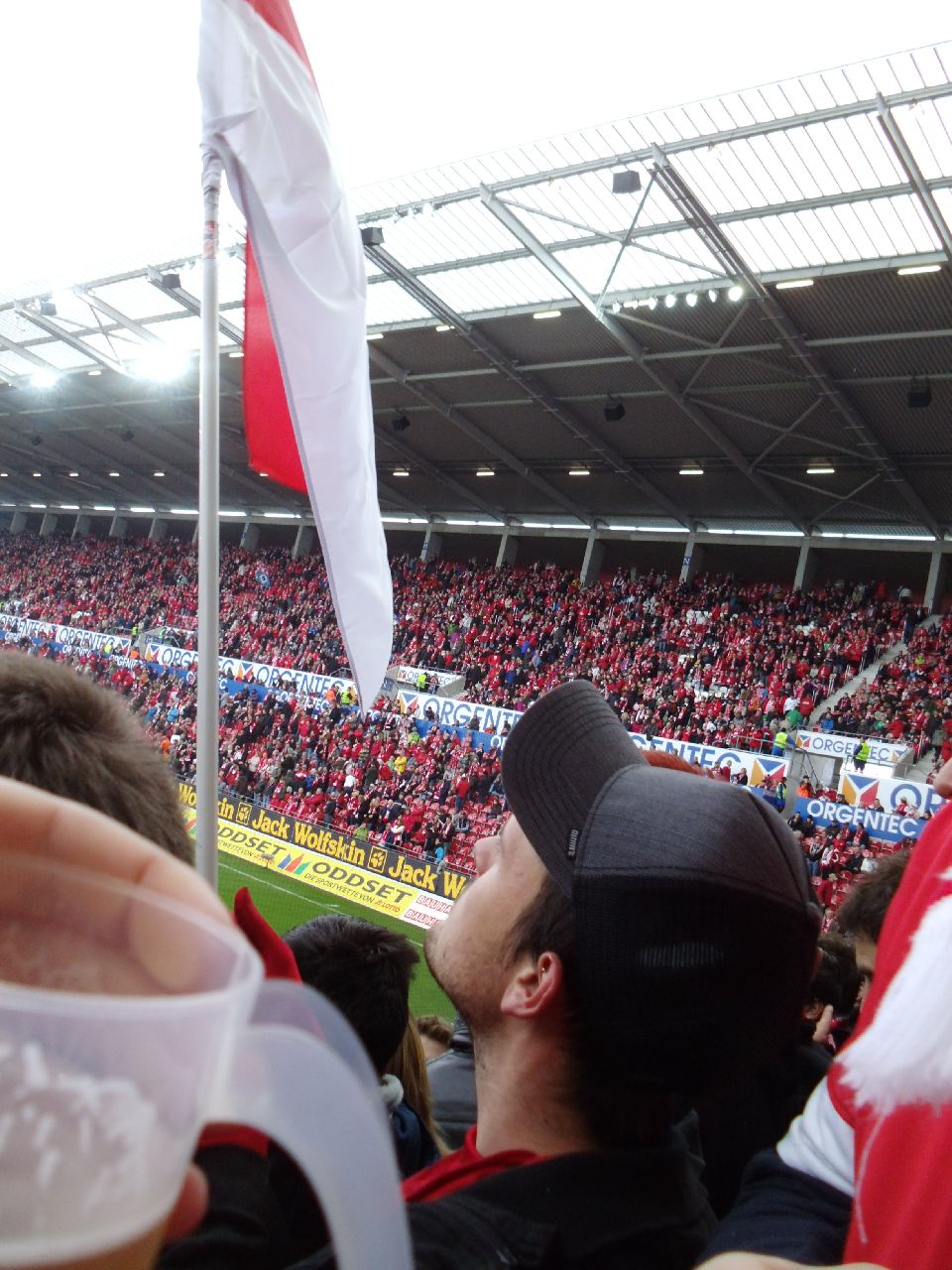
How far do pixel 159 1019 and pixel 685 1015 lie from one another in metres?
0.90

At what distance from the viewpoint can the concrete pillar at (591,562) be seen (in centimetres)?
2970

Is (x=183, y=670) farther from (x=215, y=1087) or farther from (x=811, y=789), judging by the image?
(x=215, y=1087)

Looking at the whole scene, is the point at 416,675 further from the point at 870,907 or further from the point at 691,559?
the point at 870,907

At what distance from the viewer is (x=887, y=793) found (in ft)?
50.2

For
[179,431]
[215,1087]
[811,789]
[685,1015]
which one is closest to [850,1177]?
[685,1015]

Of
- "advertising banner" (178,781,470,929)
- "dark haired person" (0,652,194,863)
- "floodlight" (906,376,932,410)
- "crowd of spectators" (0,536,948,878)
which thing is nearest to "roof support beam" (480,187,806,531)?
"crowd of spectators" (0,536,948,878)

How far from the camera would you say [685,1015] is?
1163 mm

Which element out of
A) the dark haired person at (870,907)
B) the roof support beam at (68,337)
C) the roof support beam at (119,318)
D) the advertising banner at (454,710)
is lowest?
the advertising banner at (454,710)

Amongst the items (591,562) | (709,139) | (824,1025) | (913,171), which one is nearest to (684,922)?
(824,1025)

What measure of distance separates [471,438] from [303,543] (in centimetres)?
1233

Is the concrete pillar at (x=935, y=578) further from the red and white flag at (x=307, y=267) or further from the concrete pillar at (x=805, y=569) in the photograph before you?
the red and white flag at (x=307, y=267)

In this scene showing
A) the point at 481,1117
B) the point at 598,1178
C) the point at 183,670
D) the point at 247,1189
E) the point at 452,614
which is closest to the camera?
A: the point at 247,1189

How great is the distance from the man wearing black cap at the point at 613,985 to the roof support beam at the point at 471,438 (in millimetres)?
22702

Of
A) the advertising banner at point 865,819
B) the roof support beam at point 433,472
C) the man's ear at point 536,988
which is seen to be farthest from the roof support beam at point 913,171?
the roof support beam at point 433,472
